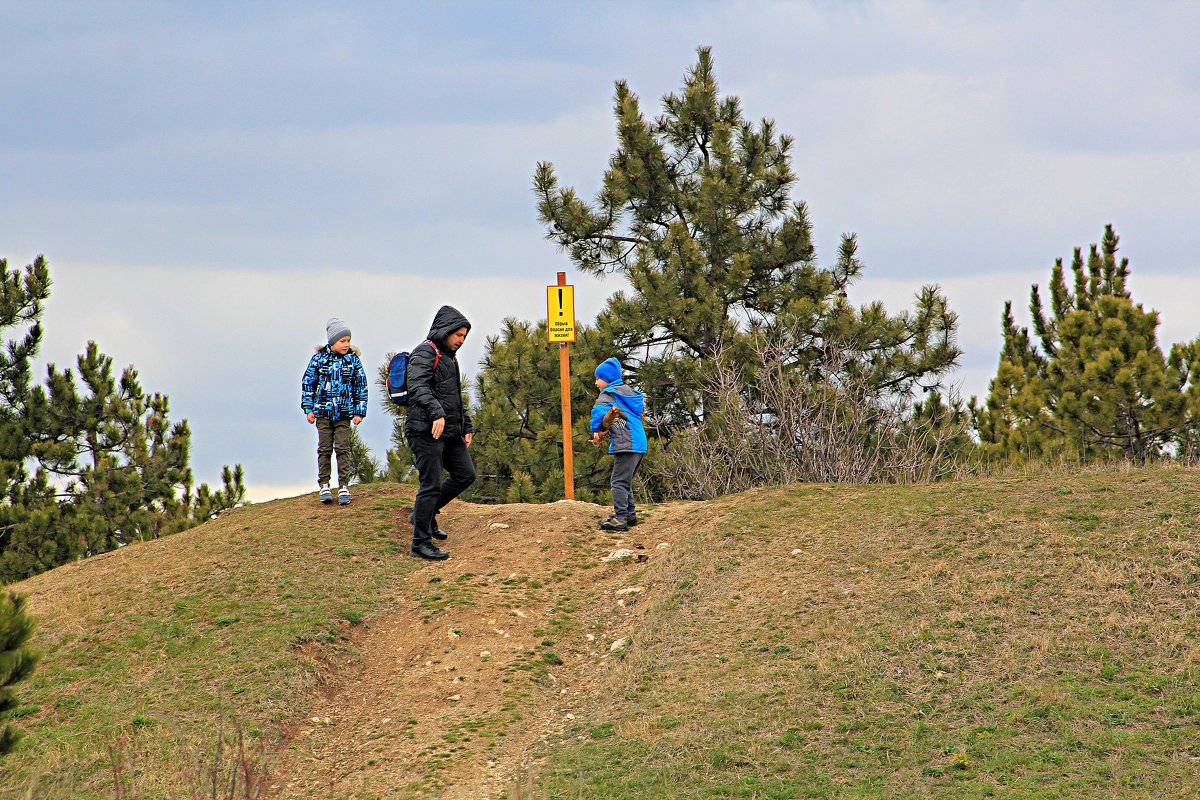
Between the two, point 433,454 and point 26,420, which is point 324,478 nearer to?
point 433,454

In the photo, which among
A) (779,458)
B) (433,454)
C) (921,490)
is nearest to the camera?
(433,454)

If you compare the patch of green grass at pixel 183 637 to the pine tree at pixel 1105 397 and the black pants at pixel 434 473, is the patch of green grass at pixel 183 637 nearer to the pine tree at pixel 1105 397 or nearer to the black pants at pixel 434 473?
the black pants at pixel 434 473

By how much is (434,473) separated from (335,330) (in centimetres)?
249

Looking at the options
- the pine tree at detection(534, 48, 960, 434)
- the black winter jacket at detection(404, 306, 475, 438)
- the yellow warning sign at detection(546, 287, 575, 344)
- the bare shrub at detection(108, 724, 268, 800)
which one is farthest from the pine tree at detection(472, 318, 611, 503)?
the bare shrub at detection(108, 724, 268, 800)

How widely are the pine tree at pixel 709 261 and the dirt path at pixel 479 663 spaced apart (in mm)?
7483

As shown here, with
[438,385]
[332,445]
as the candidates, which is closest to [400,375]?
[438,385]

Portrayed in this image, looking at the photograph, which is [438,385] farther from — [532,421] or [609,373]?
[532,421]

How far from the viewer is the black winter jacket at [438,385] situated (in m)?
11.9

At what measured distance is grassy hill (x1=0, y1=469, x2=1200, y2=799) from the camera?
26.2 ft

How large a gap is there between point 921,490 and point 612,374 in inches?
142

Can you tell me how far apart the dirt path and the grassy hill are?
3cm

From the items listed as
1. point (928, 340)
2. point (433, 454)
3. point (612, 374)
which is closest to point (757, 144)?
point (928, 340)

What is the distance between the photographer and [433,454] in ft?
40.3

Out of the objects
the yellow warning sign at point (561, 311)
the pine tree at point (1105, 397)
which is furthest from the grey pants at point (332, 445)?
the pine tree at point (1105, 397)
